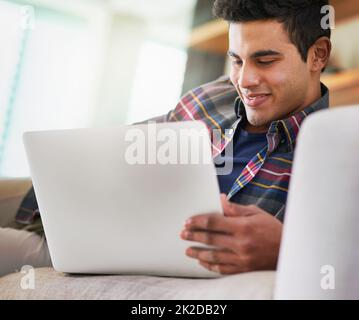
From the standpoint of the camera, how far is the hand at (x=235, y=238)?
0.68m

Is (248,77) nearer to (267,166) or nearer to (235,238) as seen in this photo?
(267,166)

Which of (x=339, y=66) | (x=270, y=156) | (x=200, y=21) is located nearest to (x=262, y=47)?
(x=270, y=156)

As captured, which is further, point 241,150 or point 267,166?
point 241,150

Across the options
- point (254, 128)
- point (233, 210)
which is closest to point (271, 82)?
point (254, 128)

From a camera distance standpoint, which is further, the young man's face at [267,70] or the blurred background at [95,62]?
the blurred background at [95,62]

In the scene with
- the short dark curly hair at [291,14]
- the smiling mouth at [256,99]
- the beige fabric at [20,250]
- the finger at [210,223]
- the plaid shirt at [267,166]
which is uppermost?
the short dark curly hair at [291,14]

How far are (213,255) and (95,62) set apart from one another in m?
3.34

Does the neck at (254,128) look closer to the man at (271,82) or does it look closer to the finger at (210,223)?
the man at (271,82)

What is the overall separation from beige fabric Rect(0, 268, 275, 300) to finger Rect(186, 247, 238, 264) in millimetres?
24

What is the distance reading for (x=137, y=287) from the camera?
0.72 m

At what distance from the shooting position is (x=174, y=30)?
13.2ft

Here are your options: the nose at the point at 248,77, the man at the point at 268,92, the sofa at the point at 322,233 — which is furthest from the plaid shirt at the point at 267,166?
the sofa at the point at 322,233

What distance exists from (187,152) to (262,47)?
55 centimetres

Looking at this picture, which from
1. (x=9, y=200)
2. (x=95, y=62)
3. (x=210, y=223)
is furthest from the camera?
(x=95, y=62)
